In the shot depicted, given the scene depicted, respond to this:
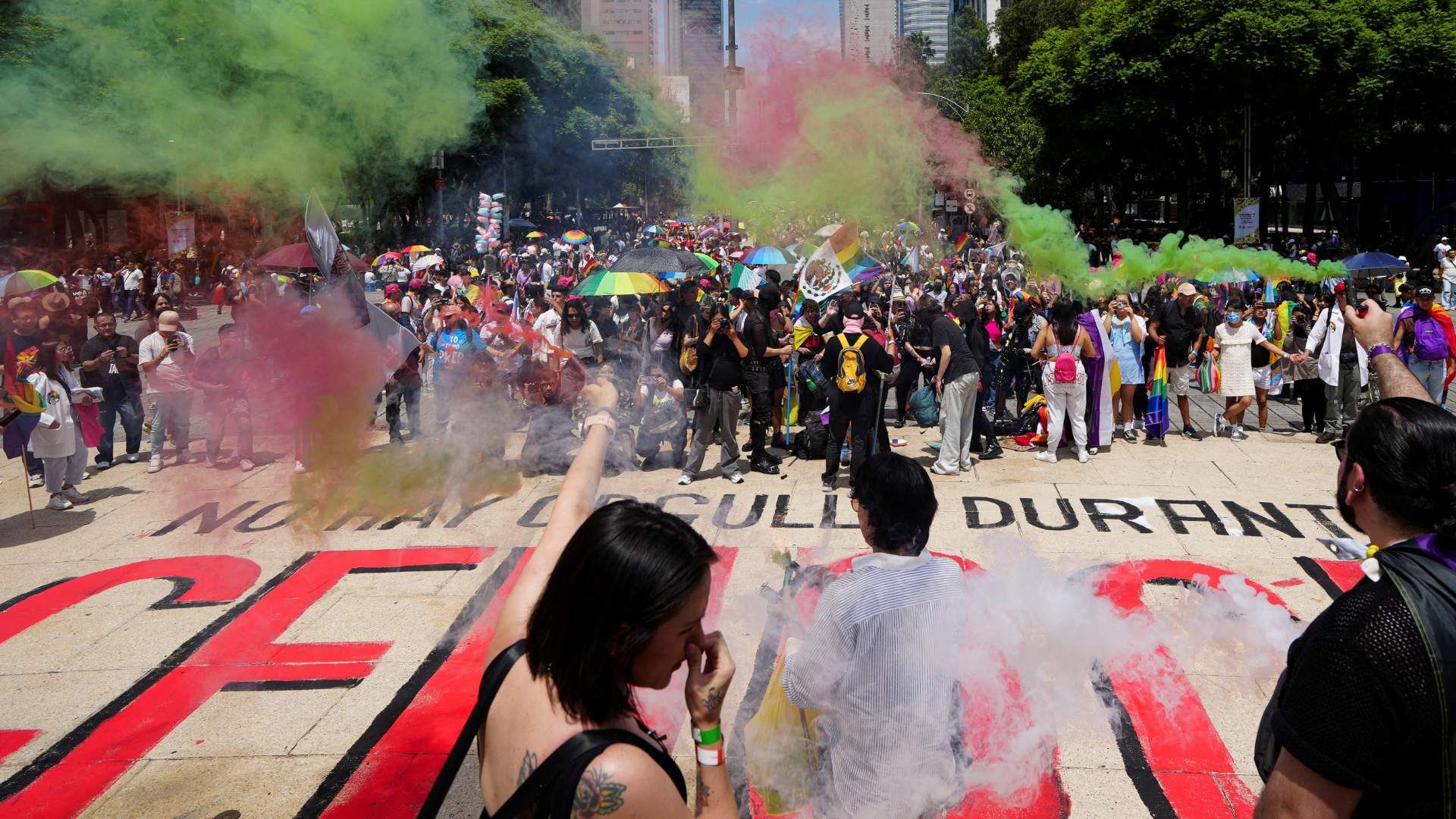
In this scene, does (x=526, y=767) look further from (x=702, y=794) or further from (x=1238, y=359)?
(x=1238, y=359)

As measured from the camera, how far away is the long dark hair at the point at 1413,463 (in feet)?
6.41

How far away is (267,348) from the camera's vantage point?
14.9 feet

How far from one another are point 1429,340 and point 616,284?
7.78 m


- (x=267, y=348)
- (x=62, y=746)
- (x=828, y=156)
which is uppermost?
(x=828, y=156)

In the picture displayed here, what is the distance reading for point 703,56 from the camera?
45.1 feet

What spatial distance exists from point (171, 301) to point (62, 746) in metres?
4.63

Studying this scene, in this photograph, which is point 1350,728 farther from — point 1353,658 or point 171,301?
point 171,301

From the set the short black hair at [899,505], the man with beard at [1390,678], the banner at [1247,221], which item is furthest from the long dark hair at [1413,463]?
the banner at [1247,221]

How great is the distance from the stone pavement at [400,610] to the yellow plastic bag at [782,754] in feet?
0.49

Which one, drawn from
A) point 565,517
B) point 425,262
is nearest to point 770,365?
point 425,262

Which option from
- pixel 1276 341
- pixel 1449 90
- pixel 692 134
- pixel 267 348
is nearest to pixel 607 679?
pixel 267 348

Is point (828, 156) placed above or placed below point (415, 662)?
above

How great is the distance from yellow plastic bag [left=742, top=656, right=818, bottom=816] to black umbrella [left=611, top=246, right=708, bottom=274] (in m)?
7.46

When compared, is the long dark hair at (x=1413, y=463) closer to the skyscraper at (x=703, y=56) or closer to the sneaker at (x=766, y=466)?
the sneaker at (x=766, y=466)
